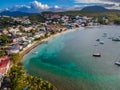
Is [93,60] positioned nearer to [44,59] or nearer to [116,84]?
[44,59]

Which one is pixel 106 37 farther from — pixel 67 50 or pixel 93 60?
pixel 93 60

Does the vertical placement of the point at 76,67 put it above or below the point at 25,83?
below

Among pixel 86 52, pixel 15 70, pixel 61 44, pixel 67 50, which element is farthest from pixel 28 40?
pixel 15 70

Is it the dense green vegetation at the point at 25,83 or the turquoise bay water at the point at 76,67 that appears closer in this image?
the dense green vegetation at the point at 25,83

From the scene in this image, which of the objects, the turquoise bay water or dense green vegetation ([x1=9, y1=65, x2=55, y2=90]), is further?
the turquoise bay water

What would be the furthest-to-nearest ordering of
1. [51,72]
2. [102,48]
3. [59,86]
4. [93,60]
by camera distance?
1. [102,48]
2. [93,60]
3. [51,72]
4. [59,86]

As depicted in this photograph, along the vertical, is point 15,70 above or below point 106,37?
above

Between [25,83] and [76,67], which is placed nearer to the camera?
[25,83]

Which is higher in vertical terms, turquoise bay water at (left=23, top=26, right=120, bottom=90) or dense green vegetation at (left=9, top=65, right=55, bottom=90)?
dense green vegetation at (left=9, top=65, right=55, bottom=90)

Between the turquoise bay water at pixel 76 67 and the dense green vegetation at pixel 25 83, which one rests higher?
the dense green vegetation at pixel 25 83

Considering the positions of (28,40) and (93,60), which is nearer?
(93,60)

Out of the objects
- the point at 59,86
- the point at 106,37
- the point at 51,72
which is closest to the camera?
the point at 59,86
